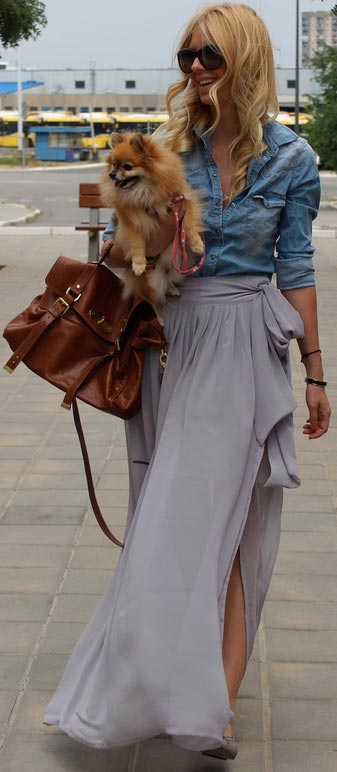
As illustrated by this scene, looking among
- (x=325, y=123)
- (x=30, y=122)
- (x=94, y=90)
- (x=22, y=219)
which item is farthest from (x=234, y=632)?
(x=94, y=90)

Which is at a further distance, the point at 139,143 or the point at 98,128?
the point at 98,128

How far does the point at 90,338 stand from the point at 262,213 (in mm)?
570

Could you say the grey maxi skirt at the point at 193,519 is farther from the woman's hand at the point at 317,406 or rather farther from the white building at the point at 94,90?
the white building at the point at 94,90

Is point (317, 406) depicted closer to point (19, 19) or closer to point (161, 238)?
point (161, 238)

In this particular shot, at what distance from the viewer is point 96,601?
4520 millimetres

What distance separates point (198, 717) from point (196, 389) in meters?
0.82

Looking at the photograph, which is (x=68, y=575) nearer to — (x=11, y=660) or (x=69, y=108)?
(x=11, y=660)

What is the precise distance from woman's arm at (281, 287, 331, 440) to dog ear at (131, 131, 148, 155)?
1.84 feet

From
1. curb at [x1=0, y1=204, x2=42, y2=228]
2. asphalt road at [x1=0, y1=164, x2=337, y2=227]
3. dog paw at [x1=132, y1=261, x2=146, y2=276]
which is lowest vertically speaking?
asphalt road at [x1=0, y1=164, x2=337, y2=227]

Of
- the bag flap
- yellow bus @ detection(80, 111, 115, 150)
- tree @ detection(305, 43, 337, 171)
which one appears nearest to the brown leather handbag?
the bag flap

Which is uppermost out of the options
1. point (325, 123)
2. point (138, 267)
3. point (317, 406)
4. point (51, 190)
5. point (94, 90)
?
point (138, 267)

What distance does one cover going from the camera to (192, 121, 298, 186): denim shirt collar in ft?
10.5

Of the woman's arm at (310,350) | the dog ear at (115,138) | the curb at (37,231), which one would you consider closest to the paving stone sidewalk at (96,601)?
the woman's arm at (310,350)

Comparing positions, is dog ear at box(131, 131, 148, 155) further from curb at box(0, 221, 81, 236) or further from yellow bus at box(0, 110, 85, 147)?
yellow bus at box(0, 110, 85, 147)
